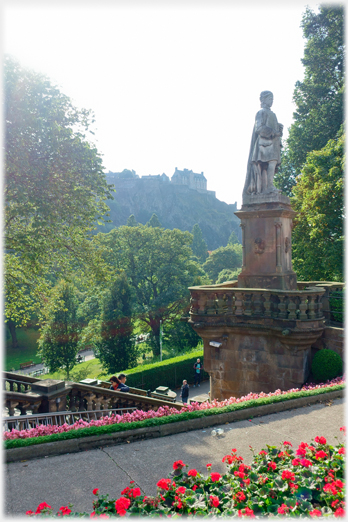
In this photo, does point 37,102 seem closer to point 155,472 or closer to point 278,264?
point 278,264

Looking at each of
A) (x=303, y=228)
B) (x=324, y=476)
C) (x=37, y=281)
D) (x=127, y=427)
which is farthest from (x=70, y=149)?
(x=303, y=228)

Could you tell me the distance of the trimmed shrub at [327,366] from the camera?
10.1 metres

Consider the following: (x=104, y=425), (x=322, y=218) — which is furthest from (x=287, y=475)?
(x=322, y=218)

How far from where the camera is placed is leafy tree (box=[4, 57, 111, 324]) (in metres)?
9.91

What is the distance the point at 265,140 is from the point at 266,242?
3.72 meters

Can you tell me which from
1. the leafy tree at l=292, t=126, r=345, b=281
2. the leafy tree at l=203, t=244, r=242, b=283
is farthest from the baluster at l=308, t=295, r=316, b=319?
the leafy tree at l=203, t=244, r=242, b=283

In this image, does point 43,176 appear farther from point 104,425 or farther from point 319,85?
point 319,85

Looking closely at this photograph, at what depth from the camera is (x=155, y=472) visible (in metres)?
5.16

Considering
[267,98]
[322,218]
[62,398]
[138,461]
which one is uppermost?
[267,98]

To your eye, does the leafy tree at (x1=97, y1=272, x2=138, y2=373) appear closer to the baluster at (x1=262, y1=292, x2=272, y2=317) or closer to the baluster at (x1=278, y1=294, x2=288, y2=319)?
the baluster at (x1=262, y1=292, x2=272, y2=317)

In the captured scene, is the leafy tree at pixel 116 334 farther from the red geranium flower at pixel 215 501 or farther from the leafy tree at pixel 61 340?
the red geranium flower at pixel 215 501

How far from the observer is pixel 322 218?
Result: 19.2m

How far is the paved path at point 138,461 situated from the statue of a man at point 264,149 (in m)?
7.93

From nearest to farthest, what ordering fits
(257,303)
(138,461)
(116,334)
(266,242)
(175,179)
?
(138,461)
(257,303)
(266,242)
(116,334)
(175,179)
